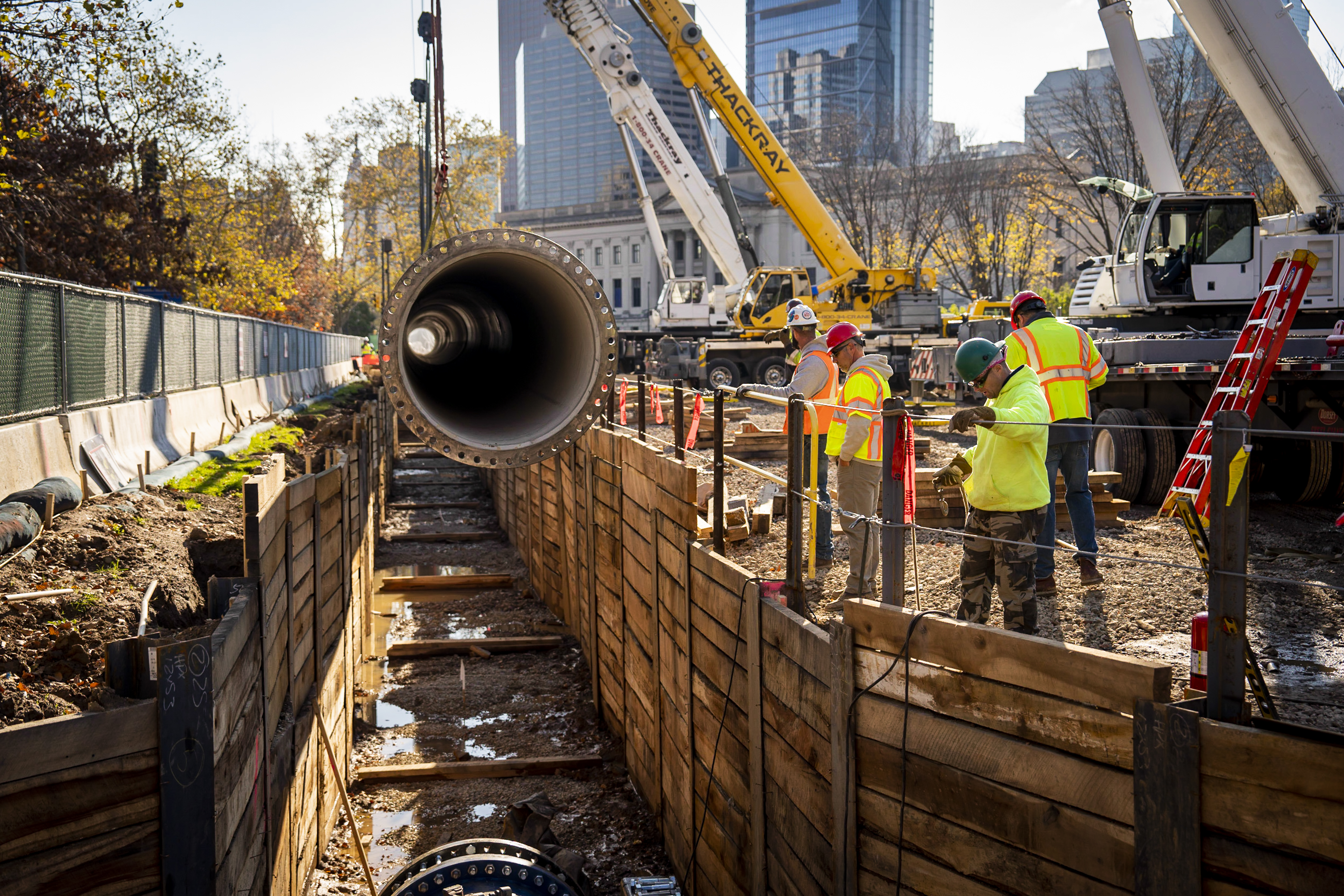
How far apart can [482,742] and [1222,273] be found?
10.5 meters

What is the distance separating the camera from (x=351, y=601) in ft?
27.9

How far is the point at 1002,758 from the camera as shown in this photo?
10.7ft

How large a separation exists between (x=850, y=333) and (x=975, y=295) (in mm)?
41244

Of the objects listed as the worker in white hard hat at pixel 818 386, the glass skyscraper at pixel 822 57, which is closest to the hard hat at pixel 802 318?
the worker in white hard hat at pixel 818 386

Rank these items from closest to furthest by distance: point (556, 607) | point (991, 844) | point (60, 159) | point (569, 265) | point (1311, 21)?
point (991, 844)
point (569, 265)
point (556, 607)
point (1311, 21)
point (60, 159)

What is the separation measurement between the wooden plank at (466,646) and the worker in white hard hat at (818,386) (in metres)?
3.33

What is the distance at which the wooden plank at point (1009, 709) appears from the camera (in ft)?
9.64

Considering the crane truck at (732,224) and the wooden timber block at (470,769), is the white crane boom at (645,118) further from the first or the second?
the wooden timber block at (470,769)

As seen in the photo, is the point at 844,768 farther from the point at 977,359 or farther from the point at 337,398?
the point at 337,398

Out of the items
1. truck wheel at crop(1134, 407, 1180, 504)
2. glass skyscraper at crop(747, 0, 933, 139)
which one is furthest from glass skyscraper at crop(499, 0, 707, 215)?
truck wheel at crop(1134, 407, 1180, 504)

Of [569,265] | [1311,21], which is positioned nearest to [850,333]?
[569,265]

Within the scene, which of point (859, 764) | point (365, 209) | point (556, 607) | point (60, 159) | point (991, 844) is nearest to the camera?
point (991, 844)

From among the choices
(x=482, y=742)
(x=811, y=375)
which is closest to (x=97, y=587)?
(x=482, y=742)

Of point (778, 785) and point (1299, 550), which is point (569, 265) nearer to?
point (778, 785)
